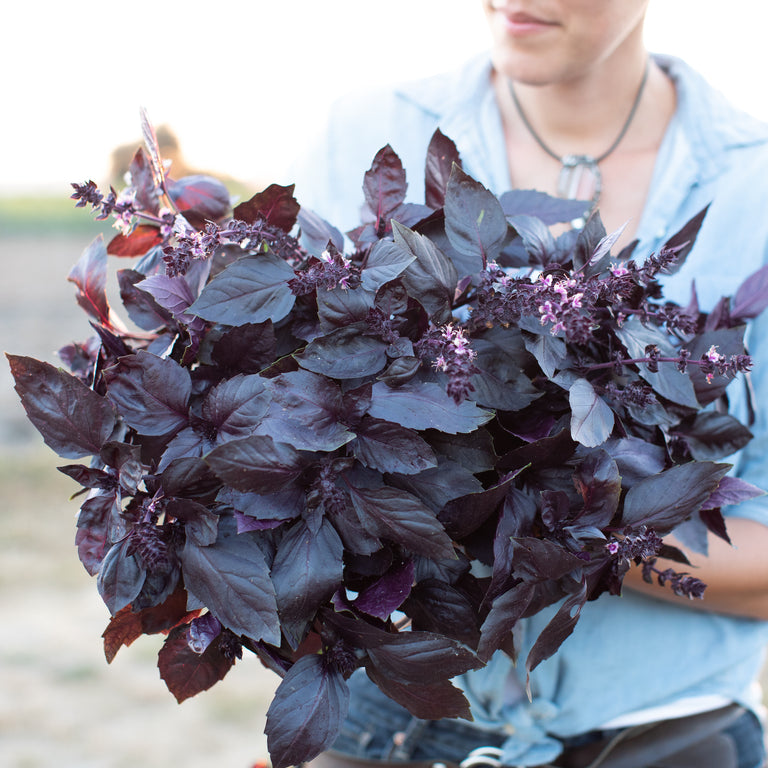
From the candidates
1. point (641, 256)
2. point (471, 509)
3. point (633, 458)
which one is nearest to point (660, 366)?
point (633, 458)

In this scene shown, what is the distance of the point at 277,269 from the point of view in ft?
1.68

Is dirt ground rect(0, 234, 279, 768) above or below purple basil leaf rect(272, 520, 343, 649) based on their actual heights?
below

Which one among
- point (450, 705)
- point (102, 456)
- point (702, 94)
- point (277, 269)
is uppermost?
point (702, 94)

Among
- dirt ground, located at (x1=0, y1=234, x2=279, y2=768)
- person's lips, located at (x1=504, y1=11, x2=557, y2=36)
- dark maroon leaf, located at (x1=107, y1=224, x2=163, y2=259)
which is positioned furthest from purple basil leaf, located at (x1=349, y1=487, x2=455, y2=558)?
dirt ground, located at (x1=0, y1=234, x2=279, y2=768)

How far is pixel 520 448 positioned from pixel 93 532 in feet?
0.89

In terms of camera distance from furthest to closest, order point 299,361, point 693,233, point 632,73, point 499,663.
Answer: point 632,73 → point 499,663 → point 693,233 → point 299,361

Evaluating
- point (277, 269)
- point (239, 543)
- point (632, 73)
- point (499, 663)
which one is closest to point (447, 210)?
point (277, 269)

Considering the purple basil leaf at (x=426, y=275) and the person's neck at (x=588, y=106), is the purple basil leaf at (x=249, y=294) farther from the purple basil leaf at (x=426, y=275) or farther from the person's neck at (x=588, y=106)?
the person's neck at (x=588, y=106)

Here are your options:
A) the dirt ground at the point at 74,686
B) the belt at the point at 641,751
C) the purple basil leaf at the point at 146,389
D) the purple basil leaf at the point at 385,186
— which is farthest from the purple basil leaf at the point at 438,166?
the dirt ground at the point at 74,686

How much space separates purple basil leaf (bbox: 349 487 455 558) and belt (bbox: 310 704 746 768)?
0.51 m

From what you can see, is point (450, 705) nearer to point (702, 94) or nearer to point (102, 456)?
point (102, 456)

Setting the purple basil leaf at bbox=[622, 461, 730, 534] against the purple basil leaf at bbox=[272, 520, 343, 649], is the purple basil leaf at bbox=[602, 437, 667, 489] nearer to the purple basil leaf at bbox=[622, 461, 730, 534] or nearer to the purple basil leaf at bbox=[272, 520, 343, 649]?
the purple basil leaf at bbox=[622, 461, 730, 534]

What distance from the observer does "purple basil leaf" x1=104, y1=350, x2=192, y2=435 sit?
0.49 m

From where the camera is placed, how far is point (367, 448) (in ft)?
1.53
